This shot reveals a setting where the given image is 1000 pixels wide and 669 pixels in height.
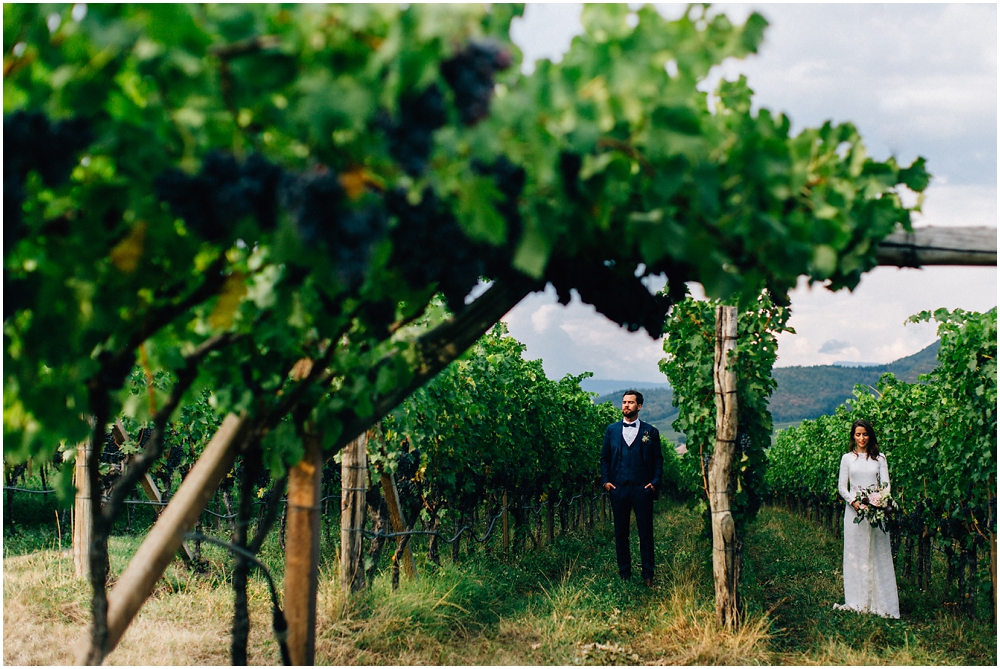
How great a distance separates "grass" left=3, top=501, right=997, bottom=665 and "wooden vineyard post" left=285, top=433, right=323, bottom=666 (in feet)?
6.37

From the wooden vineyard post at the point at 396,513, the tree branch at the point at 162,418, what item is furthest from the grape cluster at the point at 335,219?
the wooden vineyard post at the point at 396,513

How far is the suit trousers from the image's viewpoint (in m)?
5.83

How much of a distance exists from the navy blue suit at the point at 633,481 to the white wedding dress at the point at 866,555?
5.49 ft

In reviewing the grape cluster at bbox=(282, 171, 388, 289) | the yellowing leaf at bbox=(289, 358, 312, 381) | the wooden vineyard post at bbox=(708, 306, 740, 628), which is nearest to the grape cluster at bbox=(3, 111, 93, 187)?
the grape cluster at bbox=(282, 171, 388, 289)

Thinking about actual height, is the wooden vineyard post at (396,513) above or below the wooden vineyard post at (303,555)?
below

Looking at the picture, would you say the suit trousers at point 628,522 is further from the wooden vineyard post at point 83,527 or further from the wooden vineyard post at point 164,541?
the wooden vineyard post at point 83,527

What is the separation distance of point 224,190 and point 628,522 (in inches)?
215

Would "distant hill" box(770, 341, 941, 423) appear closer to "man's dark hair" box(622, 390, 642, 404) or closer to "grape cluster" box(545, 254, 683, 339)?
"man's dark hair" box(622, 390, 642, 404)

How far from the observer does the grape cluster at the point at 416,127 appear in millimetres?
1159

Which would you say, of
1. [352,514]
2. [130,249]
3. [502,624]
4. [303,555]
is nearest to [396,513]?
[352,514]

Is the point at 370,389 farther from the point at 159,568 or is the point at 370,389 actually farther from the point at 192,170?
the point at 192,170

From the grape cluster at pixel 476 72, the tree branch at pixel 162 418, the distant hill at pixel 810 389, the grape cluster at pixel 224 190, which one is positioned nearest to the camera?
the grape cluster at pixel 476 72

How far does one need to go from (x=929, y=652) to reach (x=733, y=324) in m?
2.68

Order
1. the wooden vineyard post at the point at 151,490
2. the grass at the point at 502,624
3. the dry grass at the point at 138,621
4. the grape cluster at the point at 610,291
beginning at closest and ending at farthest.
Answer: the grape cluster at the point at 610,291, the dry grass at the point at 138,621, the grass at the point at 502,624, the wooden vineyard post at the point at 151,490
